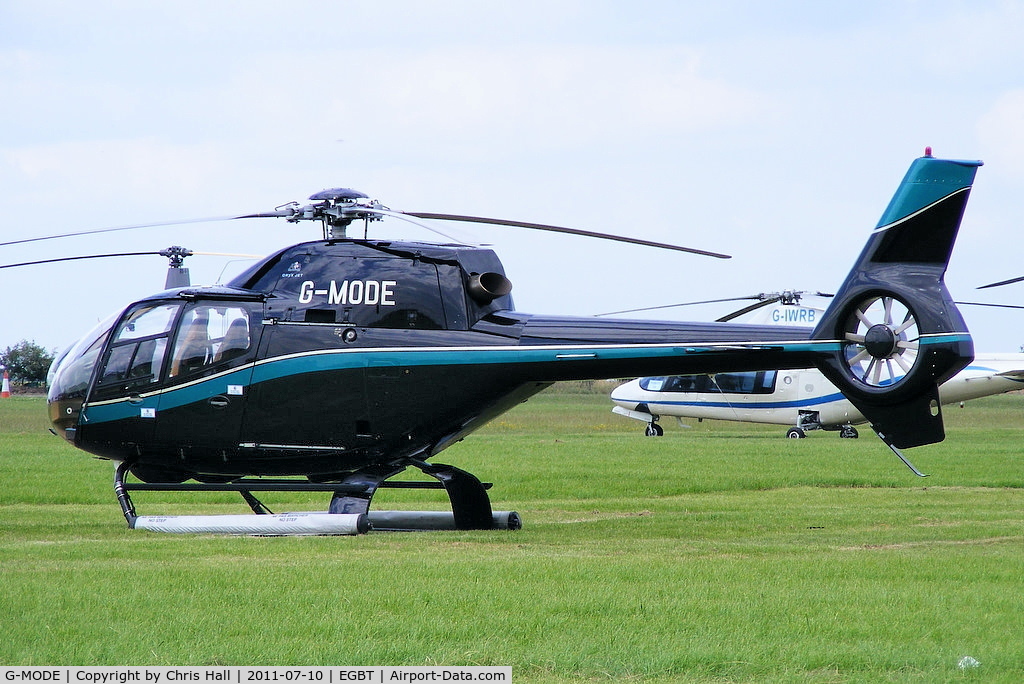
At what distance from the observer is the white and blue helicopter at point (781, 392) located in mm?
33219

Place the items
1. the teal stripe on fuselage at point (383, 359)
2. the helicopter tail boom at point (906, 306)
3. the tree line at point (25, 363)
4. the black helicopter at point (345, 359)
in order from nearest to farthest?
1. the helicopter tail boom at point (906, 306)
2. the teal stripe on fuselage at point (383, 359)
3. the black helicopter at point (345, 359)
4. the tree line at point (25, 363)

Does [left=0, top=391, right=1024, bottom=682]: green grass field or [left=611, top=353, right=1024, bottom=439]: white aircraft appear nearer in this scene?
[left=0, top=391, right=1024, bottom=682]: green grass field

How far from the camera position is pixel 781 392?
3756 cm

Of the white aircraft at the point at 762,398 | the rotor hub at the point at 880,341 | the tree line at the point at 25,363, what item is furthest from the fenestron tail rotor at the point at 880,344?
the tree line at the point at 25,363

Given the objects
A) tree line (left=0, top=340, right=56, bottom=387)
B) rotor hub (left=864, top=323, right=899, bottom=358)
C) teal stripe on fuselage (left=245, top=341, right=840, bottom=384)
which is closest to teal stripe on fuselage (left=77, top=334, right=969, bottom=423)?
teal stripe on fuselage (left=245, top=341, right=840, bottom=384)

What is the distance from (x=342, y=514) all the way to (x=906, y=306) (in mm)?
6365

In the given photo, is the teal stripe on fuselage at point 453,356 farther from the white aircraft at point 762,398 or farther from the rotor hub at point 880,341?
the white aircraft at point 762,398

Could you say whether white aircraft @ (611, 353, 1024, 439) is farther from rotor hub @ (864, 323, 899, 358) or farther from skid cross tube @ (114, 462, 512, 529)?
rotor hub @ (864, 323, 899, 358)

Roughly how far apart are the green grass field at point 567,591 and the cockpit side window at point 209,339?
204cm

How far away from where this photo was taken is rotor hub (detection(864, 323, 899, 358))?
11.9m

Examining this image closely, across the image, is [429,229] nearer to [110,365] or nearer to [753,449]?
[110,365]

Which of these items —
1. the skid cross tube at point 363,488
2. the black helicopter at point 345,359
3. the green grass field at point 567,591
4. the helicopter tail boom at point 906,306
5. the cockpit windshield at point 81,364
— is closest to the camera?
the green grass field at point 567,591

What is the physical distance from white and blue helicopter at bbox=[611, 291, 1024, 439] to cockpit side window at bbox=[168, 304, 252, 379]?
1763cm

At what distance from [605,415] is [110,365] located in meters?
47.5
